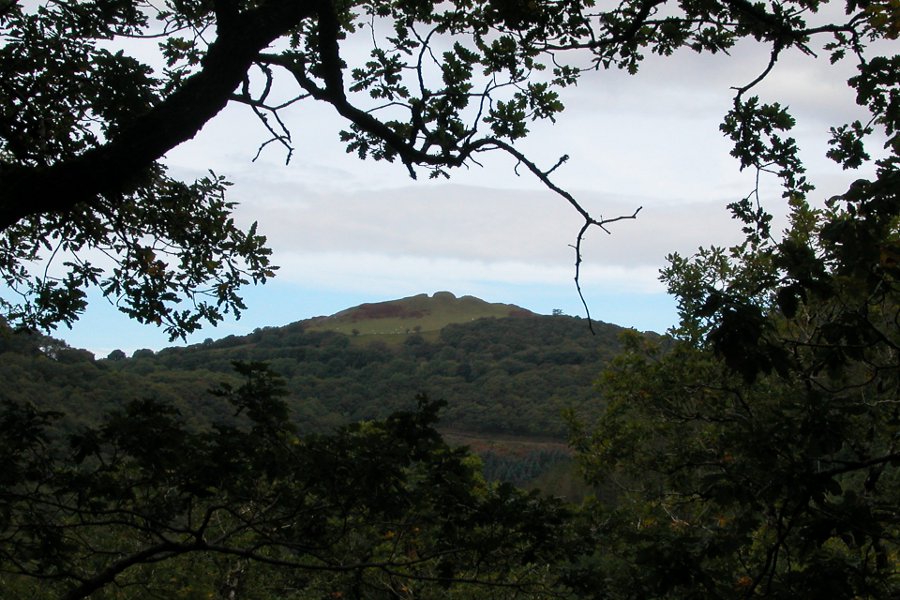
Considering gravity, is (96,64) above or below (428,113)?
Answer: above

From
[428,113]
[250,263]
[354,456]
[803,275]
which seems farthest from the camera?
[250,263]

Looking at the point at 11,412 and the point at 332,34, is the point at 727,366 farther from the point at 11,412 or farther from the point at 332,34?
the point at 11,412

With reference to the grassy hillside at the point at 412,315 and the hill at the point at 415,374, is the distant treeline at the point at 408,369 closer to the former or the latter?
the hill at the point at 415,374

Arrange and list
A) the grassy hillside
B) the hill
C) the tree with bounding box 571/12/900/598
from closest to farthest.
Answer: the tree with bounding box 571/12/900/598 < the hill < the grassy hillside

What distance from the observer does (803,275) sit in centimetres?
271

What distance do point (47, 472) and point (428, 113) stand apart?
2.76 m

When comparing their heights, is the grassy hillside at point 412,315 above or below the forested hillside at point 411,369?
above

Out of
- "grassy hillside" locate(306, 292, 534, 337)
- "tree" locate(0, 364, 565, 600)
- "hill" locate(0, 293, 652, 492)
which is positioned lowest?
Answer: "tree" locate(0, 364, 565, 600)

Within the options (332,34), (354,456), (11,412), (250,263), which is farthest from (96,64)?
(354,456)

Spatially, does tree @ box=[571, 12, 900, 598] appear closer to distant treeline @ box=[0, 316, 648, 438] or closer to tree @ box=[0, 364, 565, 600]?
tree @ box=[0, 364, 565, 600]

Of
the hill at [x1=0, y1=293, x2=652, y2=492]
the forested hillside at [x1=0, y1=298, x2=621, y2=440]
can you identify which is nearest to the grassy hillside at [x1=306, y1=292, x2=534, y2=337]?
the hill at [x1=0, y1=293, x2=652, y2=492]

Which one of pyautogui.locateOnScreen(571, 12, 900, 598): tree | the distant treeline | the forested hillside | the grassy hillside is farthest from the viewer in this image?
the grassy hillside

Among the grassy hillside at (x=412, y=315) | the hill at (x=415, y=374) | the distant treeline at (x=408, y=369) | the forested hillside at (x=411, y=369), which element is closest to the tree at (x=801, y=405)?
the hill at (x=415, y=374)

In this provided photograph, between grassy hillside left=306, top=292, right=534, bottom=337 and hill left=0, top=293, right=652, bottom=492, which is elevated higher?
grassy hillside left=306, top=292, right=534, bottom=337
